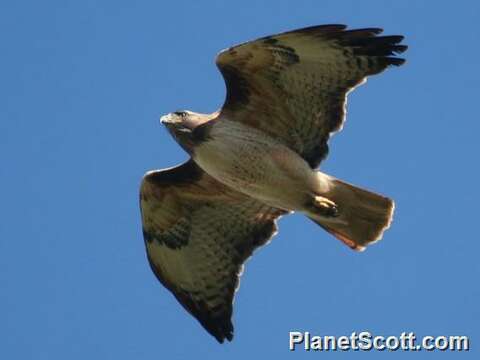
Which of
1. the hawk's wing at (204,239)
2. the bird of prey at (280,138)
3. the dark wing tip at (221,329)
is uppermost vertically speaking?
the bird of prey at (280,138)

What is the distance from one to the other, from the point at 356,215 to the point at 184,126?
6.03ft

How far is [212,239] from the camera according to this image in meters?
10.9

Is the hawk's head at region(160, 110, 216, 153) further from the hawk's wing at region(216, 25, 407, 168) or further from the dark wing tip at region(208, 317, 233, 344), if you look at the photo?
Result: the dark wing tip at region(208, 317, 233, 344)

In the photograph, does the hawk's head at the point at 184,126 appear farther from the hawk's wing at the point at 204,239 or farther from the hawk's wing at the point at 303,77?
the hawk's wing at the point at 204,239

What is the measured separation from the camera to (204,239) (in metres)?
10.9

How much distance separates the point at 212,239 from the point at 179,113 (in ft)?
5.31

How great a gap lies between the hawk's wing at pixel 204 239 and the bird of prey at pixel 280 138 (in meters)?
0.02

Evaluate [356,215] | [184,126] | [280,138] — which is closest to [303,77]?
[280,138]

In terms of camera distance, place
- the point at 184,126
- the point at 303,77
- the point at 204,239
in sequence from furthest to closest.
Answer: the point at 204,239, the point at 303,77, the point at 184,126

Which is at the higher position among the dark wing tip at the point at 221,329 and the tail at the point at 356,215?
the tail at the point at 356,215

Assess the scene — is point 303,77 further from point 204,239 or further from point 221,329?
point 221,329

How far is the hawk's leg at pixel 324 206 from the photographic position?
995cm

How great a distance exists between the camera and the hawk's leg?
9945mm

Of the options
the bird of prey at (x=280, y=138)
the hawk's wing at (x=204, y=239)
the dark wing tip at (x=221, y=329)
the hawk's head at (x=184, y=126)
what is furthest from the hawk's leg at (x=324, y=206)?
the dark wing tip at (x=221, y=329)
